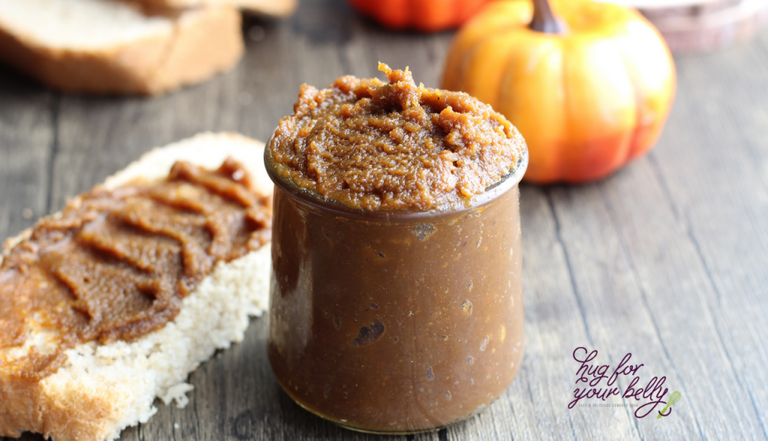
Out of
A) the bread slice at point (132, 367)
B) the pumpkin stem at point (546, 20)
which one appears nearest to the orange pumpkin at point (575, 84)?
the pumpkin stem at point (546, 20)

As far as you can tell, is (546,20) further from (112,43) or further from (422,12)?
(112,43)

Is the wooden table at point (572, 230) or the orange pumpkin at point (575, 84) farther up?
the orange pumpkin at point (575, 84)

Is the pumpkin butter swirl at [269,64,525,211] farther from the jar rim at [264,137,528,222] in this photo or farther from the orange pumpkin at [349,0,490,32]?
the orange pumpkin at [349,0,490,32]

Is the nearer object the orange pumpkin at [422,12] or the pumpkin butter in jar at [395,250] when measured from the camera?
the pumpkin butter in jar at [395,250]

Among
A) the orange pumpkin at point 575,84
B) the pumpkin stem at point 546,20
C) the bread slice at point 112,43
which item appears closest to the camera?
the orange pumpkin at point 575,84

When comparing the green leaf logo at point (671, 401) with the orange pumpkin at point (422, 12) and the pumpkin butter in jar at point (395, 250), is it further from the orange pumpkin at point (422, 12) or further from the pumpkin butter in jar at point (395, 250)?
the orange pumpkin at point (422, 12)

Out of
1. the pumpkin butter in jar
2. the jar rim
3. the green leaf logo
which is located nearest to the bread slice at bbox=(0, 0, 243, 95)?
the pumpkin butter in jar

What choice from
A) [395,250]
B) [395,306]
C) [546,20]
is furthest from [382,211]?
[546,20]
